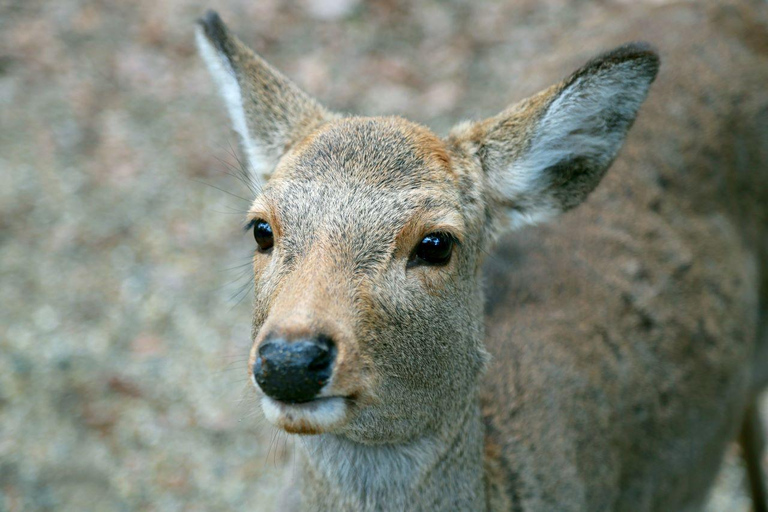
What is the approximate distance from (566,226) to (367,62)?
400cm

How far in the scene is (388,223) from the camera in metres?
2.86

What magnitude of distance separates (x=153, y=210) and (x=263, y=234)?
395 cm

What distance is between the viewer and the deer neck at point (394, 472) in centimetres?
306

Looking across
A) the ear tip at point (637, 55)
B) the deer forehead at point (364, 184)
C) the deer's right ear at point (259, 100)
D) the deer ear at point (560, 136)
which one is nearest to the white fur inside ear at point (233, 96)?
the deer's right ear at point (259, 100)

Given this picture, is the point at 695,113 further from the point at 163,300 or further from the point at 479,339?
the point at 163,300

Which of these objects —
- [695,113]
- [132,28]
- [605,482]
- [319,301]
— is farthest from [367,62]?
[319,301]

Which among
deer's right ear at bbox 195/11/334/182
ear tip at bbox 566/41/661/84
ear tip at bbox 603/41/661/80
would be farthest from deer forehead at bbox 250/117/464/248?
ear tip at bbox 603/41/661/80

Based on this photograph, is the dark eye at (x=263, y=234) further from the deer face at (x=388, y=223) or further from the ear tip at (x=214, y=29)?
the ear tip at (x=214, y=29)

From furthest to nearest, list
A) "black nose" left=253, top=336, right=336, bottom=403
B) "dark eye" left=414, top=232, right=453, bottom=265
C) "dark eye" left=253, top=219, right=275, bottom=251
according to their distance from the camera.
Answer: "dark eye" left=253, top=219, right=275, bottom=251
"dark eye" left=414, top=232, right=453, bottom=265
"black nose" left=253, top=336, right=336, bottom=403

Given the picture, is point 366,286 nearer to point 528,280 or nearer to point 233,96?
point 233,96

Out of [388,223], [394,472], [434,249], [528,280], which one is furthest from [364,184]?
[528,280]

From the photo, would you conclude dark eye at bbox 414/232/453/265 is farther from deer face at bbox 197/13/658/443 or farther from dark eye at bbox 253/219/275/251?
dark eye at bbox 253/219/275/251

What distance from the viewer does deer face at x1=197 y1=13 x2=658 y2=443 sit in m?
2.57

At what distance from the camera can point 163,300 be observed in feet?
20.4
